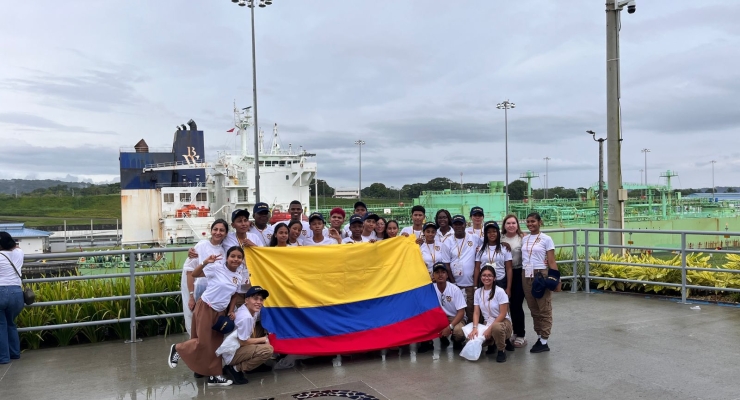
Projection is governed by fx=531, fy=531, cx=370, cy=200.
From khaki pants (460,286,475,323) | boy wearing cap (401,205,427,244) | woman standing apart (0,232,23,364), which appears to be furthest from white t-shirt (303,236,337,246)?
woman standing apart (0,232,23,364)

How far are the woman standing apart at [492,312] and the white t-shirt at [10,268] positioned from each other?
16.1 feet

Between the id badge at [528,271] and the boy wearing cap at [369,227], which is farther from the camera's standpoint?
the boy wearing cap at [369,227]

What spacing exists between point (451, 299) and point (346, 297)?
126 cm

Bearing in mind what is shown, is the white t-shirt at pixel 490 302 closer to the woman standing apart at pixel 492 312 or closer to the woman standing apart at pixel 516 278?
the woman standing apart at pixel 492 312

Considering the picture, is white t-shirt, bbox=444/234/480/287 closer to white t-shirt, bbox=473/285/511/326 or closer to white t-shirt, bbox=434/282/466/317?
white t-shirt, bbox=434/282/466/317

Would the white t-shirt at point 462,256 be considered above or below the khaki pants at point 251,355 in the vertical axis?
above

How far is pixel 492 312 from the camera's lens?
19.2 ft

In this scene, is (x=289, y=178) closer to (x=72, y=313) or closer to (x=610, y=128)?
(x=610, y=128)

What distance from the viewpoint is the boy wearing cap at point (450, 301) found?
6.06 metres

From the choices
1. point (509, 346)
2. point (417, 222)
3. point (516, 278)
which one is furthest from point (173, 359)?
point (516, 278)

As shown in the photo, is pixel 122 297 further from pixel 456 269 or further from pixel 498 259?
pixel 498 259

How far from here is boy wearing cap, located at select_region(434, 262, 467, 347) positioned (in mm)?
6062

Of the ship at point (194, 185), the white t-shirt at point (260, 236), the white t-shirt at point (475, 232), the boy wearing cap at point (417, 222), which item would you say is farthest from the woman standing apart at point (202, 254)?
the ship at point (194, 185)

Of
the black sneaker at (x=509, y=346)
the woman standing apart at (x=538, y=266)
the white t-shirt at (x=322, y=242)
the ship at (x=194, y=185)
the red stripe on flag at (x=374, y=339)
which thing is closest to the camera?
the red stripe on flag at (x=374, y=339)
